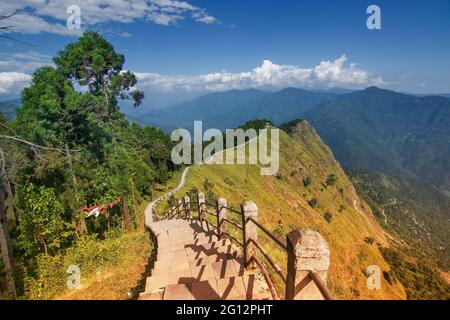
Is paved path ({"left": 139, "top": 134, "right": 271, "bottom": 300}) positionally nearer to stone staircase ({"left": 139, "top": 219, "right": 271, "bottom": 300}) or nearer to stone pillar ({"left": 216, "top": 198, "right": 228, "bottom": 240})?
stone staircase ({"left": 139, "top": 219, "right": 271, "bottom": 300})

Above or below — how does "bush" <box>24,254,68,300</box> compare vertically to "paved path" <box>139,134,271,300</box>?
below

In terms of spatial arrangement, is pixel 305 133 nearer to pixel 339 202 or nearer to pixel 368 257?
pixel 339 202

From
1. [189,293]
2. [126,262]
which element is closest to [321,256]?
[189,293]

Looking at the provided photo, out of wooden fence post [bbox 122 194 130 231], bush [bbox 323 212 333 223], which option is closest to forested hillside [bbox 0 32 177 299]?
wooden fence post [bbox 122 194 130 231]

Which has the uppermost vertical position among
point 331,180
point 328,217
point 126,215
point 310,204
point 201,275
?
point 201,275

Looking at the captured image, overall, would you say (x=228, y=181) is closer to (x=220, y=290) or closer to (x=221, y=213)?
(x=221, y=213)

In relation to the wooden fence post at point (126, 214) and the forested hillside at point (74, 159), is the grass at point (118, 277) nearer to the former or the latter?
the forested hillside at point (74, 159)

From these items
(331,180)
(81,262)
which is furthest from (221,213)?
(331,180)
